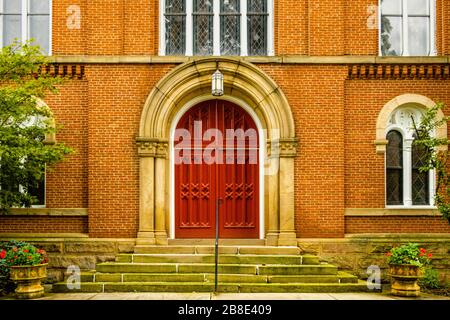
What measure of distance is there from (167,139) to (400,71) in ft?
18.8

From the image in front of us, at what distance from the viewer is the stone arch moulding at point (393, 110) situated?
43.8 feet

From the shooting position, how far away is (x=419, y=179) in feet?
44.8

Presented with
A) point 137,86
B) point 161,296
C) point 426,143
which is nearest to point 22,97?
point 137,86

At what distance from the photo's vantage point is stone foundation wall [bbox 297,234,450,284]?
12.9m

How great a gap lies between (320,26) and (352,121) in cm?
235

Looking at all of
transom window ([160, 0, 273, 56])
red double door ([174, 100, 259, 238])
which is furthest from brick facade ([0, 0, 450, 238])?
red double door ([174, 100, 259, 238])

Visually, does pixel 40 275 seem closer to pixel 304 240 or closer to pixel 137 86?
pixel 137 86

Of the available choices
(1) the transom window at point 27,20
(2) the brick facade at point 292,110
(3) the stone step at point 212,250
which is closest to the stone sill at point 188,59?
(2) the brick facade at point 292,110

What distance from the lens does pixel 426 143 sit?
1184cm

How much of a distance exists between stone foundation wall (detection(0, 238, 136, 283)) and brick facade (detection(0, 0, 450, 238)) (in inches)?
10.6

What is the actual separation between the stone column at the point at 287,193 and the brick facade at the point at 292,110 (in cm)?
20

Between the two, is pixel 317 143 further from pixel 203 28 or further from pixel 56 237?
pixel 56 237

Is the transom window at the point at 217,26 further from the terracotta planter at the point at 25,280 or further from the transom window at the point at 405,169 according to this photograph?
the terracotta planter at the point at 25,280

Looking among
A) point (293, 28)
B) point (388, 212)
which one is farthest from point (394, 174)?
point (293, 28)
